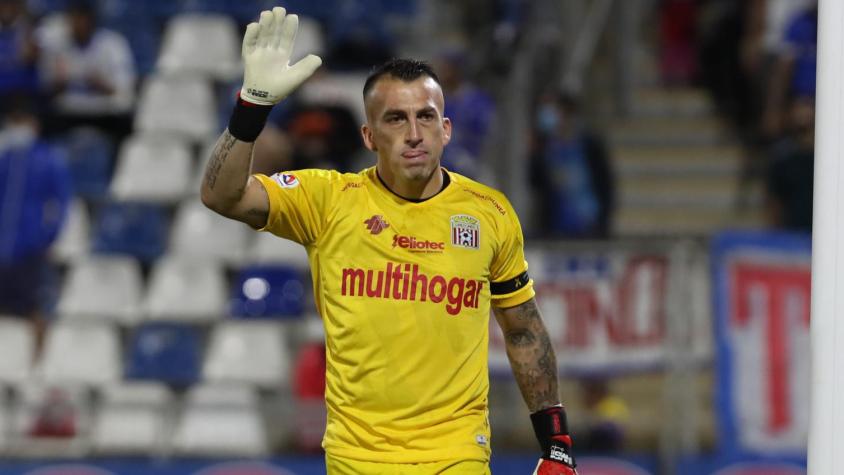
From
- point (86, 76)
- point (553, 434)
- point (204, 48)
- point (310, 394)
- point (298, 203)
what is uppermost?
point (204, 48)

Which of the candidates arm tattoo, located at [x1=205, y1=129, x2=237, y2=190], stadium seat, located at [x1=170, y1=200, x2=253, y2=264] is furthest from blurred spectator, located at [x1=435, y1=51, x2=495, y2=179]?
arm tattoo, located at [x1=205, y1=129, x2=237, y2=190]

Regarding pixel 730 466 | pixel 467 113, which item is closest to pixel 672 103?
pixel 467 113

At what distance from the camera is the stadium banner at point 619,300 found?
28.3 ft

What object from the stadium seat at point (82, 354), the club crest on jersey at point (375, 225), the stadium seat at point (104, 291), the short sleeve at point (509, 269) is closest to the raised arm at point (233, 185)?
the club crest on jersey at point (375, 225)

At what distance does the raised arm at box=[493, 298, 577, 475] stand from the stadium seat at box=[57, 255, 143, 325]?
5687mm

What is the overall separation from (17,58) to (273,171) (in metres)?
3.04

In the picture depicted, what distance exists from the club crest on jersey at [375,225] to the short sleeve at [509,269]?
406 mm

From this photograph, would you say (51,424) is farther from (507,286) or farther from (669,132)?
(669,132)

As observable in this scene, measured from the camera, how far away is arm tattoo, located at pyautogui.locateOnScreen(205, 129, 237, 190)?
4547 millimetres

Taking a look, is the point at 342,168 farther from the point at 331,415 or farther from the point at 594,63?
the point at 331,415

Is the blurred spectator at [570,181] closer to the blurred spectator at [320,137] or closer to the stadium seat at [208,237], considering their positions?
the blurred spectator at [320,137]

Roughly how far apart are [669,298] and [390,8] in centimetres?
469

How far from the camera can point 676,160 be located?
1262 cm

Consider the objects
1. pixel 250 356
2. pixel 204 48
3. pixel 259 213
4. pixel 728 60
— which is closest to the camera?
pixel 259 213
